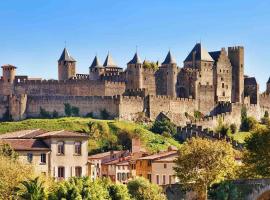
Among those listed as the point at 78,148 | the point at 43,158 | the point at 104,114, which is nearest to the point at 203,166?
the point at 78,148

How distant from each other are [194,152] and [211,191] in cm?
393

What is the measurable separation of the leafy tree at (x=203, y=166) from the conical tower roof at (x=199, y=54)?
63102 mm

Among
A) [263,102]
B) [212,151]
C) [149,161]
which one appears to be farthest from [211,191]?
[263,102]

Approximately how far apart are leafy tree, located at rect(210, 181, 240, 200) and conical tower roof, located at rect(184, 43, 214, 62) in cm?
6738

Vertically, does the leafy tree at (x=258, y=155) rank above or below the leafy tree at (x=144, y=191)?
above

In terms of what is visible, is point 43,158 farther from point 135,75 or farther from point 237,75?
point 237,75

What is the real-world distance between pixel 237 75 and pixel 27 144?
7750 cm

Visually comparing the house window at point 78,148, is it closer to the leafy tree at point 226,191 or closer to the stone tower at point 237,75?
the leafy tree at point 226,191

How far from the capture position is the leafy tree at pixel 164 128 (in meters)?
111

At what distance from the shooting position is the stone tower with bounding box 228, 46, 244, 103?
132 m

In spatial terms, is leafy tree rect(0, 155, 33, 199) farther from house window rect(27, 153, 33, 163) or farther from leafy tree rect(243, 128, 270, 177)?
leafy tree rect(243, 128, 270, 177)

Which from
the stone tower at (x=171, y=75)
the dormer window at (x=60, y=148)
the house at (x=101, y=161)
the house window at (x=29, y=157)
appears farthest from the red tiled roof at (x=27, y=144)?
the stone tower at (x=171, y=75)

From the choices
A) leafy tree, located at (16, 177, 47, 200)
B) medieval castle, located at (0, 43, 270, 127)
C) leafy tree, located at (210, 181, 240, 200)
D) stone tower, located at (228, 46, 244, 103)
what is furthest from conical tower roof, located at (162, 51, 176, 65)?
leafy tree, located at (16, 177, 47, 200)

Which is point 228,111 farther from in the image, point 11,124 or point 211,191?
point 211,191
